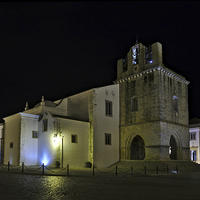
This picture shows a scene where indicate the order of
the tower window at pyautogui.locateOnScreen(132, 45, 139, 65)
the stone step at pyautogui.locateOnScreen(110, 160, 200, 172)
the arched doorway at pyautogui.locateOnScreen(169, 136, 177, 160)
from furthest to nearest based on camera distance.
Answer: the tower window at pyautogui.locateOnScreen(132, 45, 139, 65) → the arched doorway at pyautogui.locateOnScreen(169, 136, 177, 160) → the stone step at pyautogui.locateOnScreen(110, 160, 200, 172)

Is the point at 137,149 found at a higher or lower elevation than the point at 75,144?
lower

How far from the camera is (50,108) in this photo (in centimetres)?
2897

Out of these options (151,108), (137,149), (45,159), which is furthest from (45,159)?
(151,108)

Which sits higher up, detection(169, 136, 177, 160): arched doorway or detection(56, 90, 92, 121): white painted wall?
detection(56, 90, 92, 121): white painted wall

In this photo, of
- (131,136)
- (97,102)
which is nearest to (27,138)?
(97,102)

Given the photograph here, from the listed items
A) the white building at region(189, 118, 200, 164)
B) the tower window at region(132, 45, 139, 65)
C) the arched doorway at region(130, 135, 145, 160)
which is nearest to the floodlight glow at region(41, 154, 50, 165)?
the arched doorway at region(130, 135, 145, 160)

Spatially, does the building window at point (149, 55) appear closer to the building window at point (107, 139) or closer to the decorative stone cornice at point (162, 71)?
the decorative stone cornice at point (162, 71)

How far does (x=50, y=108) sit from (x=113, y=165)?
32.0ft

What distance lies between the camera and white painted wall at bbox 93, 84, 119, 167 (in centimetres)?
2575

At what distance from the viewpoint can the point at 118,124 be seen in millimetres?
28344

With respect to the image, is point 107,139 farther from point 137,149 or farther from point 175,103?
point 175,103

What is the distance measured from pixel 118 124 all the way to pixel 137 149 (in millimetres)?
3518

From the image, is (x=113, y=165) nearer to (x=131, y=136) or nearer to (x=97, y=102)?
(x=131, y=136)

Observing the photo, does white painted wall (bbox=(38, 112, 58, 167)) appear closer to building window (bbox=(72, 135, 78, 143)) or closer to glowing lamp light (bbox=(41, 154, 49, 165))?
glowing lamp light (bbox=(41, 154, 49, 165))
